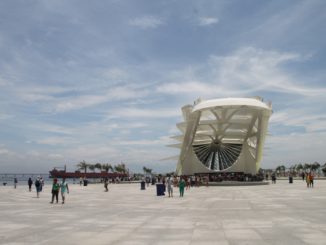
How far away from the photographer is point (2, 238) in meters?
8.53

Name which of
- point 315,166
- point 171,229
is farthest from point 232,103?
point 315,166

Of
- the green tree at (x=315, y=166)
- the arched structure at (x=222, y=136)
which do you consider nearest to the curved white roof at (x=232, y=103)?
the arched structure at (x=222, y=136)

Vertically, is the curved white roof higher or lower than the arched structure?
higher

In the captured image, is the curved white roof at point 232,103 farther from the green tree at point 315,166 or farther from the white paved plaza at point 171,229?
the green tree at point 315,166

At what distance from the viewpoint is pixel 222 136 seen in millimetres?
65688

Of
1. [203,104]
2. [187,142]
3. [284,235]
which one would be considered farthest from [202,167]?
[284,235]

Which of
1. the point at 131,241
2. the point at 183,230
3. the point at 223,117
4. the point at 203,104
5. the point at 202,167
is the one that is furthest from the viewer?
the point at 202,167

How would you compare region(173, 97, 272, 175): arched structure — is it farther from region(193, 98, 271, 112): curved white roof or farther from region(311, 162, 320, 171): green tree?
region(311, 162, 320, 171): green tree

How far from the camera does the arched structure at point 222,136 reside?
5384 centimetres

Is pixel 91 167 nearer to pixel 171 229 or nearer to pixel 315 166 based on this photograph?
pixel 315 166

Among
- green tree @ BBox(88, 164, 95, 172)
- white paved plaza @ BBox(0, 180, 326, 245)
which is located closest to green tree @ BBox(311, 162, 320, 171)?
green tree @ BBox(88, 164, 95, 172)

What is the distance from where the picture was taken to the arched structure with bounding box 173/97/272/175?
53.8 meters

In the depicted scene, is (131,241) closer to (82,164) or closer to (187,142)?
(187,142)

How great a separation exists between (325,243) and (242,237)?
1.79m
